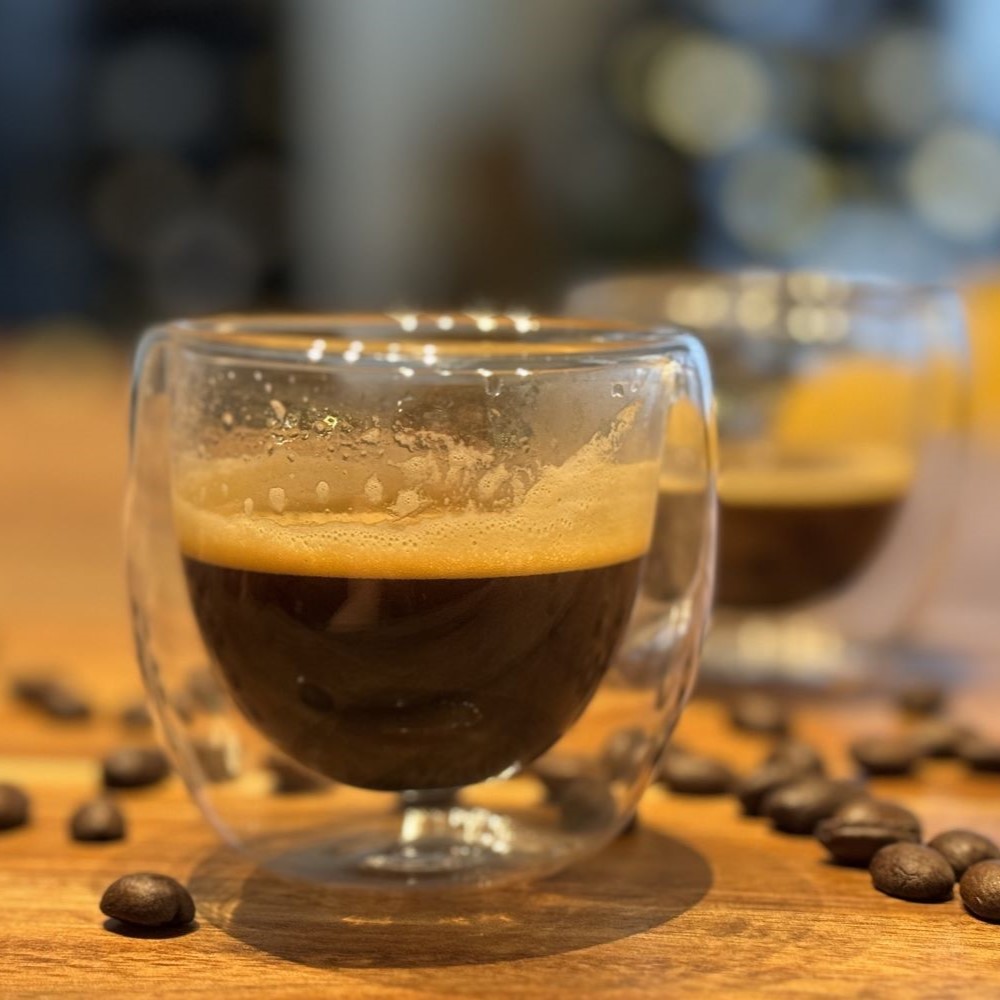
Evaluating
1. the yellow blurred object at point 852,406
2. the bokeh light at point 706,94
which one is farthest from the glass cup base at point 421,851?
the bokeh light at point 706,94

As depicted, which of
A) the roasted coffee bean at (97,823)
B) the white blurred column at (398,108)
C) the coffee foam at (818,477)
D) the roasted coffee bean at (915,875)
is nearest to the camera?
the roasted coffee bean at (915,875)

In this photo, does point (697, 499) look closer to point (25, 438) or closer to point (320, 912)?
point (320, 912)

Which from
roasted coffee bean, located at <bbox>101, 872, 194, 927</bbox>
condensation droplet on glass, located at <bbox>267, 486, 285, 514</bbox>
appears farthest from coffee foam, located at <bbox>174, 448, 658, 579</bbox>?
roasted coffee bean, located at <bbox>101, 872, 194, 927</bbox>

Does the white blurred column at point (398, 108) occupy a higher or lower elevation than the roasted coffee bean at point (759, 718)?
higher

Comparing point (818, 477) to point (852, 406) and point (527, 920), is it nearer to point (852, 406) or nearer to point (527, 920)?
point (852, 406)

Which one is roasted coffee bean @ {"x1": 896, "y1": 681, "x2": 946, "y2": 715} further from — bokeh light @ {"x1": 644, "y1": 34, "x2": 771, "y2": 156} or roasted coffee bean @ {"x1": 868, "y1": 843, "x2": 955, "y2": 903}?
bokeh light @ {"x1": 644, "y1": 34, "x2": 771, "y2": 156}

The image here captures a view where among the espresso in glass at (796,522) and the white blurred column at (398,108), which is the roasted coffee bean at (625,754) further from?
the white blurred column at (398,108)

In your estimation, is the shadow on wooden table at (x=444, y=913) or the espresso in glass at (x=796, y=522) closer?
the shadow on wooden table at (x=444, y=913)

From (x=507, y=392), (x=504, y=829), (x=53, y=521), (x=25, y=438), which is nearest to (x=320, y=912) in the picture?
(x=504, y=829)
